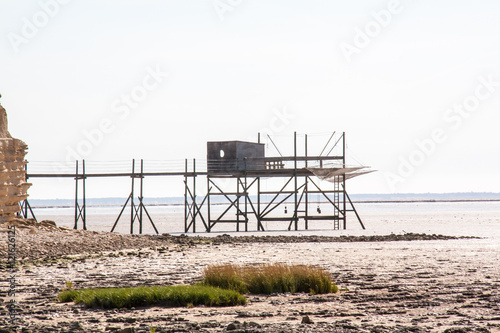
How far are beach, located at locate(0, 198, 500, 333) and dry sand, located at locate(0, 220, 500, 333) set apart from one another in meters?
0.02

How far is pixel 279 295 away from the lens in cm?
1391

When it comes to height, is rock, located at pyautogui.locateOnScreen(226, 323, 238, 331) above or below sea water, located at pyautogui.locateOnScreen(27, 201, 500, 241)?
below

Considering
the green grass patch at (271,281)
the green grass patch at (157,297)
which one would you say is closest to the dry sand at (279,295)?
the green grass patch at (157,297)

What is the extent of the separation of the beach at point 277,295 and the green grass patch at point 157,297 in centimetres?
25

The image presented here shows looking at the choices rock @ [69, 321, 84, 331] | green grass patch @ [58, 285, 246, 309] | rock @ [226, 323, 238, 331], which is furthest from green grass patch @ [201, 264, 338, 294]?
rock @ [69, 321, 84, 331]

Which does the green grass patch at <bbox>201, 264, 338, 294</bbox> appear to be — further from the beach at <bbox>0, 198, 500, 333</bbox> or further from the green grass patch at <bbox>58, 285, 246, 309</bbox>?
the green grass patch at <bbox>58, 285, 246, 309</bbox>

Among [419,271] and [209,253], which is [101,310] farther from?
[209,253]

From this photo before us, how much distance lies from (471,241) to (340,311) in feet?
65.2

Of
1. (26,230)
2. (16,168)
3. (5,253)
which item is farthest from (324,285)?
(16,168)

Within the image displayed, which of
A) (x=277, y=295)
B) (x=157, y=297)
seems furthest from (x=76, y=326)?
(x=277, y=295)

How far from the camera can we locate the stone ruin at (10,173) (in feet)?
89.6

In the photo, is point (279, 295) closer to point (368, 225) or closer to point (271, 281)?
point (271, 281)

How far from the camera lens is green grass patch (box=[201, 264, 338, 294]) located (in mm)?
14156

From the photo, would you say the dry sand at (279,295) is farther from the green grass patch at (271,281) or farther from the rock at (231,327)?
the green grass patch at (271,281)
